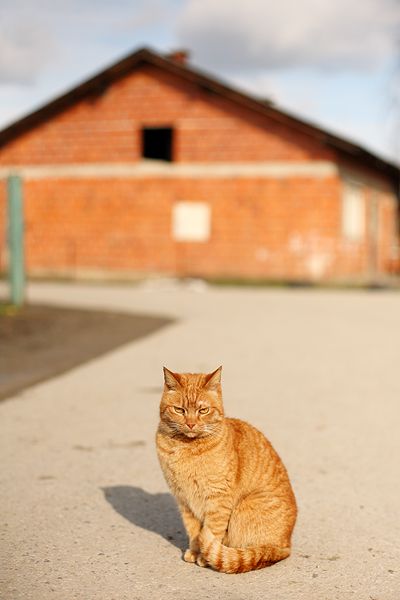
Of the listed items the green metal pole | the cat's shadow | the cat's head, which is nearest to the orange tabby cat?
the cat's head

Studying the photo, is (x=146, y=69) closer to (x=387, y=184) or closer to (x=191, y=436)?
(x=387, y=184)

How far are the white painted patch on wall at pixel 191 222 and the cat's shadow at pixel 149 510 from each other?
2327 cm

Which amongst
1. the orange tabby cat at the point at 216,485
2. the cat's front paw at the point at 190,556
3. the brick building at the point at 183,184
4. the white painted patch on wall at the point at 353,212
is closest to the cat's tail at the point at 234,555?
the orange tabby cat at the point at 216,485

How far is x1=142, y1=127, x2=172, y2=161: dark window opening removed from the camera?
115ft

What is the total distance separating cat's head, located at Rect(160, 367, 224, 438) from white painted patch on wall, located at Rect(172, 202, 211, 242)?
24.5 m

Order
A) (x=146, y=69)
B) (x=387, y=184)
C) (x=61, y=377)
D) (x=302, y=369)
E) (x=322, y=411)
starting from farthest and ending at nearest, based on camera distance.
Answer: (x=387, y=184)
(x=146, y=69)
(x=302, y=369)
(x=61, y=377)
(x=322, y=411)

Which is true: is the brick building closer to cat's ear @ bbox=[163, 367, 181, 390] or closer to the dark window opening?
the dark window opening

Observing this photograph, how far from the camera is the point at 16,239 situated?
17188 mm

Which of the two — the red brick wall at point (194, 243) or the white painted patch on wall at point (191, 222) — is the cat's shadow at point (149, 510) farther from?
the white painted patch on wall at point (191, 222)

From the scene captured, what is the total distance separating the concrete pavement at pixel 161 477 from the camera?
13.4 feet

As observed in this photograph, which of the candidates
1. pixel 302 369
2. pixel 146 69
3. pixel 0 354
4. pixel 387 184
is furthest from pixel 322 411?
pixel 387 184

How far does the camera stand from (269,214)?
27.9 m

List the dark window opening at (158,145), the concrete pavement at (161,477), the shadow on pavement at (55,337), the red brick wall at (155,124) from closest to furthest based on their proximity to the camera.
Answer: the concrete pavement at (161,477) < the shadow on pavement at (55,337) < the red brick wall at (155,124) < the dark window opening at (158,145)

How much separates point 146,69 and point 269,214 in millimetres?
6089
